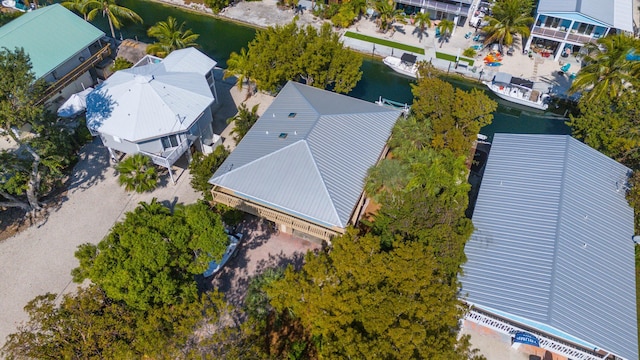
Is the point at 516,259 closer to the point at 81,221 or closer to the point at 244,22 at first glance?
the point at 81,221

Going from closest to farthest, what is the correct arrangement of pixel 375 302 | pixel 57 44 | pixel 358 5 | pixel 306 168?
1. pixel 375 302
2. pixel 306 168
3. pixel 57 44
4. pixel 358 5

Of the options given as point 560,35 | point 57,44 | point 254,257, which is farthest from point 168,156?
point 560,35

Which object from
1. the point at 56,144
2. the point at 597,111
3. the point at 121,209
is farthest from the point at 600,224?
the point at 56,144

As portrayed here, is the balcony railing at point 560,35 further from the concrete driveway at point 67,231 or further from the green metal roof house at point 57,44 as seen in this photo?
the green metal roof house at point 57,44

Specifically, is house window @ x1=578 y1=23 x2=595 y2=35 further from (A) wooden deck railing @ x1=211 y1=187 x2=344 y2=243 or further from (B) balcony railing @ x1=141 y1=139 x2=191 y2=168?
(B) balcony railing @ x1=141 y1=139 x2=191 y2=168

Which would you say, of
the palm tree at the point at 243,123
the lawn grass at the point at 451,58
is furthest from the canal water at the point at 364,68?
the palm tree at the point at 243,123

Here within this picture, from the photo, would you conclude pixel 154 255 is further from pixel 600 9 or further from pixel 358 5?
pixel 600 9

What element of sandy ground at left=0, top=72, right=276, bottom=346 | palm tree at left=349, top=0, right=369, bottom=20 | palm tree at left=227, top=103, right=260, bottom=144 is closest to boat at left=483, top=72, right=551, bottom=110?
palm tree at left=349, top=0, right=369, bottom=20
